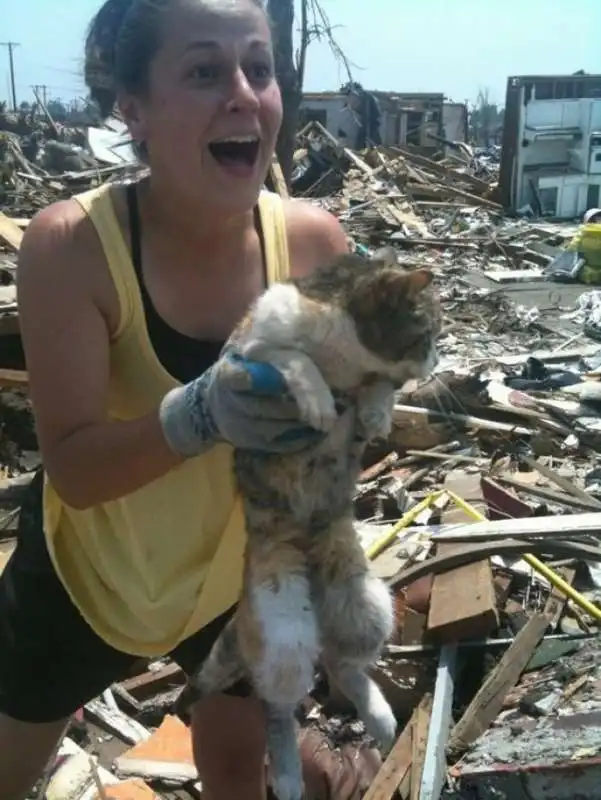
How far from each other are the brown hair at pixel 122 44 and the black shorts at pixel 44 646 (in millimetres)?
1166

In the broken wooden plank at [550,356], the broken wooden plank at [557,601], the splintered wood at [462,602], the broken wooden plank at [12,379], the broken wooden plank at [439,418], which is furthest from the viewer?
the broken wooden plank at [550,356]

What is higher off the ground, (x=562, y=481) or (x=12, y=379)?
(x=12, y=379)

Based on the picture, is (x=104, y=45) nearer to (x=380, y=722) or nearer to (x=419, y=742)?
(x=380, y=722)

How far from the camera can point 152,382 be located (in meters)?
2.07

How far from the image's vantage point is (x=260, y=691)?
1814mm

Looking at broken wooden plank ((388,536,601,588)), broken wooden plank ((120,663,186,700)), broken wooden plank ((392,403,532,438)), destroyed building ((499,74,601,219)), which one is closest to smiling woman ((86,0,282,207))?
broken wooden plank ((388,536,601,588))

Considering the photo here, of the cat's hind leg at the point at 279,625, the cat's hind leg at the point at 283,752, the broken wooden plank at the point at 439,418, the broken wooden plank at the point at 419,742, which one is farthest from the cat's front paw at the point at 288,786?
the broken wooden plank at the point at 439,418

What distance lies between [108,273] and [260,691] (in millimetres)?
1009

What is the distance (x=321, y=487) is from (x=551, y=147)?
2000 centimetres

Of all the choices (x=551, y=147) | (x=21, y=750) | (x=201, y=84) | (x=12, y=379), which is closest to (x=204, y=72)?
(x=201, y=84)

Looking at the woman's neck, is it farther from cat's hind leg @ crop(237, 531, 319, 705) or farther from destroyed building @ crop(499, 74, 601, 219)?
destroyed building @ crop(499, 74, 601, 219)

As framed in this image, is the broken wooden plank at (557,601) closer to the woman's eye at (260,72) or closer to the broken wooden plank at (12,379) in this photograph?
the woman's eye at (260,72)

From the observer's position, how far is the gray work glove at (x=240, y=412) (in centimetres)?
161

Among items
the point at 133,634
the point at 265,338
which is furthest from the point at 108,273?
the point at 133,634
